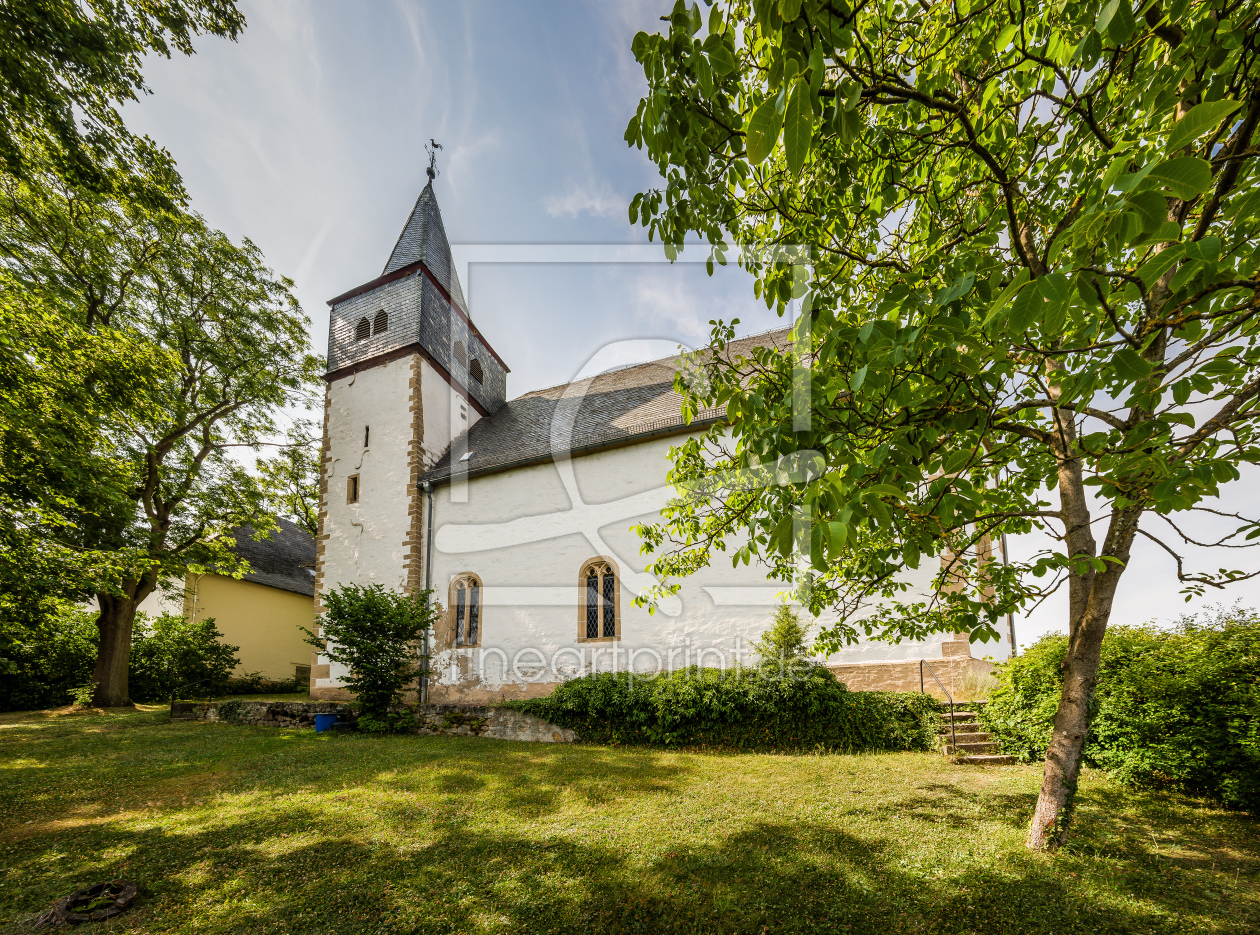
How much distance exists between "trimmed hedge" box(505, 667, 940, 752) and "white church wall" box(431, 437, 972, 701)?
1940 millimetres

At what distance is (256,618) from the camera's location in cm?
2047

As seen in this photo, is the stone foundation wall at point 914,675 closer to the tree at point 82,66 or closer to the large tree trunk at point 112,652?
the tree at point 82,66

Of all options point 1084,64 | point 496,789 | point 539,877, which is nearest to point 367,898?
point 539,877

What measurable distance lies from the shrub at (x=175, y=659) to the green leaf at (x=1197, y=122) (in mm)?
22696

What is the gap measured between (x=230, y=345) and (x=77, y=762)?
11.3 m

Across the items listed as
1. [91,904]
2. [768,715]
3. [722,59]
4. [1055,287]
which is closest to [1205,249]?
[1055,287]

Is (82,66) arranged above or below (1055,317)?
above

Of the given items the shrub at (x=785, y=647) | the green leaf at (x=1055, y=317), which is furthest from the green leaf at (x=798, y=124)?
the shrub at (x=785, y=647)

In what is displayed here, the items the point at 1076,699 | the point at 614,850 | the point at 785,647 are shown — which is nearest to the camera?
the point at 1076,699

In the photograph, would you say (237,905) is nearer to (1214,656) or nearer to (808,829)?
(808,829)

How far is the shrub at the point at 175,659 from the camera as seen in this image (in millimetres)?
16172

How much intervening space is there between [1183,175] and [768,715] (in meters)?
8.94

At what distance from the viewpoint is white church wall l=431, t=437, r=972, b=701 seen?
11.2 meters

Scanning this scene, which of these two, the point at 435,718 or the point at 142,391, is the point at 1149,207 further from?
the point at 142,391
